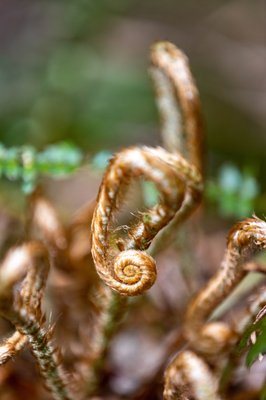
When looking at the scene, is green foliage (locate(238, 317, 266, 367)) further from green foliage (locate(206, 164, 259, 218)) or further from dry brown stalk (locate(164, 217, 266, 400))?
green foliage (locate(206, 164, 259, 218))

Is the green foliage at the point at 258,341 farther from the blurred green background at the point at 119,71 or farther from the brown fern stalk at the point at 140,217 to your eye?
the blurred green background at the point at 119,71

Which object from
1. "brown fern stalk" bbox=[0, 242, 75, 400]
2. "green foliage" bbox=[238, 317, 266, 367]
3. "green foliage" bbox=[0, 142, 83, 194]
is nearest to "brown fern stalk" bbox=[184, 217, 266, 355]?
"green foliage" bbox=[238, 317, 266, 367]

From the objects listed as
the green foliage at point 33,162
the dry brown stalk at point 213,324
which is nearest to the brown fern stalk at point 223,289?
the dry brown stalk at point 213,324

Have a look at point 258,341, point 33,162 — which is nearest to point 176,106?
point 33,162

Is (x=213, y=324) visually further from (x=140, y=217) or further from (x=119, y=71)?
(x=119, y=71)

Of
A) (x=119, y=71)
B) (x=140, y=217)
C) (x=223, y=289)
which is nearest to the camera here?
(x=140, y=217)

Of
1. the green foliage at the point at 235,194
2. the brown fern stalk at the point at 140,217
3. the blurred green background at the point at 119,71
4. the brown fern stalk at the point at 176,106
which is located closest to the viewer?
the brown fern stalk at the point at 140,217

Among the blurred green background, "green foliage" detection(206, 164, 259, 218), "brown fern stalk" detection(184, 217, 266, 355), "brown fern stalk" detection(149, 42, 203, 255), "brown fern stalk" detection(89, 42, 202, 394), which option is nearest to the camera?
"brown fern stalk" detection(89, 42, 202, 394)
